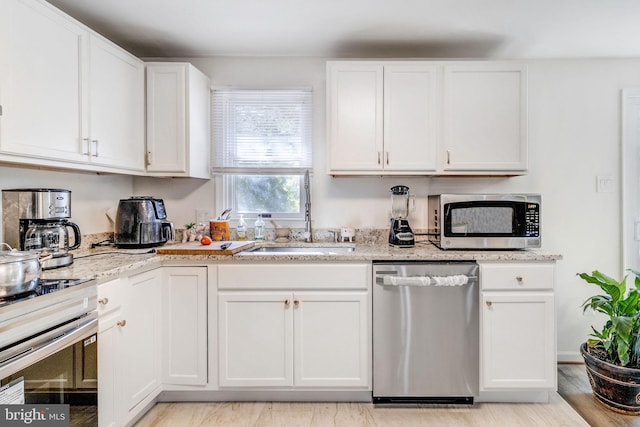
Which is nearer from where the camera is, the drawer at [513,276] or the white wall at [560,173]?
the drawer at [513,276]

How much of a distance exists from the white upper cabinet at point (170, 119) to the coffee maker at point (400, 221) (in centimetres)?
144

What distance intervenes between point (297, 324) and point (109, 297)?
38.9 inches

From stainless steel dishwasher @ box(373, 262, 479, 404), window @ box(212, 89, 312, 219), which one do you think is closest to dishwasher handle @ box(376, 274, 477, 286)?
stainless steel dishwasher @ box(373, 262, 479, 404)

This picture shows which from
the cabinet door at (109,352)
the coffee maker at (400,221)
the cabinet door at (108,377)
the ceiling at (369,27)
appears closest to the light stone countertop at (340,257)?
the coffee maker at (400,221)

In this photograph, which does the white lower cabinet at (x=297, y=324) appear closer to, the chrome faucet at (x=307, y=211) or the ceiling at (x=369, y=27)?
the chrome faucet at (x=307, y=211)

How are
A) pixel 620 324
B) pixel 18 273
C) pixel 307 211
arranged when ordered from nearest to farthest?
pixel 18 273 < pixel 620 324 < pixel 307 211

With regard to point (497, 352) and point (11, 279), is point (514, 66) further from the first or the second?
point (11, 279)

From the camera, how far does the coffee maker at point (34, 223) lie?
173 cm

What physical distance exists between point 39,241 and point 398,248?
196cm

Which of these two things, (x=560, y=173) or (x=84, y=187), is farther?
(x=560, y=173)

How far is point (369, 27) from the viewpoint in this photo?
2273 mm

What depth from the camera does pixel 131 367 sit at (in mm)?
1845

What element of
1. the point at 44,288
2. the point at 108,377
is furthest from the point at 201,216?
the point at 44,288

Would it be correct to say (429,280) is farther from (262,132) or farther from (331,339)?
(262,132)
